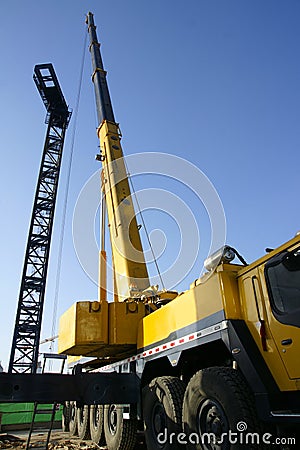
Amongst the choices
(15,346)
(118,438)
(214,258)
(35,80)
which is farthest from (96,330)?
(35,80)

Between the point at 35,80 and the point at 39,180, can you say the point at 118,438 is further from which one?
the point at 35,80

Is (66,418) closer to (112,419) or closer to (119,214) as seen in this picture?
(112,419)

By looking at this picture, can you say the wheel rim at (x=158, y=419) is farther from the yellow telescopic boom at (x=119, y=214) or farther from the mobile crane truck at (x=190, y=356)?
the yellow telescopic boom at (x=119, y=214)

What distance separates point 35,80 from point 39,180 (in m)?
8.02

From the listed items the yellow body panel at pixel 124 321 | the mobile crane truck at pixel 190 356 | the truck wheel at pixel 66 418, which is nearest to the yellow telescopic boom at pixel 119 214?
the mobile crane truck at pixel 190 356

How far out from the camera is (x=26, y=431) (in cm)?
1218

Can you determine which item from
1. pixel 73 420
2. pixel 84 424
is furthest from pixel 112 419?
pixel 73 420

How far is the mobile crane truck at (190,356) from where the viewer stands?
391cm

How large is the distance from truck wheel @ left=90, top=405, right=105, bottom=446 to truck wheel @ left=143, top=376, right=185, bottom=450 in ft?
8.55

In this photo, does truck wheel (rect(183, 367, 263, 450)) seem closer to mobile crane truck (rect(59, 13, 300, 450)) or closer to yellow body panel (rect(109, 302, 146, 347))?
mobile crane truck (rect(59, 13, 300, 450))

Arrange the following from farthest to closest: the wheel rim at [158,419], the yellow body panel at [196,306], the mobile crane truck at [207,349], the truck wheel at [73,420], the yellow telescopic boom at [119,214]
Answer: the truck wheel at [73,420], the yellow telescopic boom at [119,214], the wheel rim at [158,419], the yellow body panel at [196,306], the mobile crane truck at [207,349]

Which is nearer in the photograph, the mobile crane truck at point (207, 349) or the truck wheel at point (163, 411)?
the mobile crane truck at point (207, 349)

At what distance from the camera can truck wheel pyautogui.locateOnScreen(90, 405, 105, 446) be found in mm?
8086

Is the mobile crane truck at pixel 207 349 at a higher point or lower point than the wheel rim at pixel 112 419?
higher
